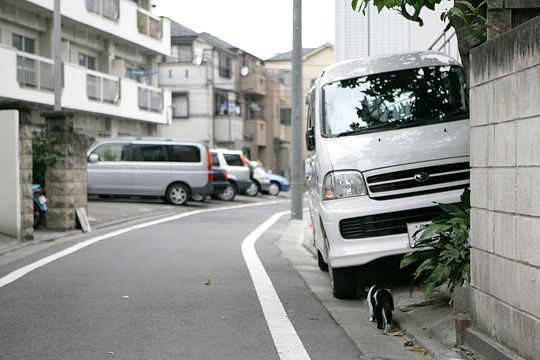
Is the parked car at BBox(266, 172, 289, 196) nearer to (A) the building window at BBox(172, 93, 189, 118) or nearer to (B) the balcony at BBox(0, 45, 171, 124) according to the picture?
(B) the balcony at BBox(0, 45, 171, 124)

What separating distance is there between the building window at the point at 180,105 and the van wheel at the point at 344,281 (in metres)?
42.7

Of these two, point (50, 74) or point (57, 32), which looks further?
point (50, 74)

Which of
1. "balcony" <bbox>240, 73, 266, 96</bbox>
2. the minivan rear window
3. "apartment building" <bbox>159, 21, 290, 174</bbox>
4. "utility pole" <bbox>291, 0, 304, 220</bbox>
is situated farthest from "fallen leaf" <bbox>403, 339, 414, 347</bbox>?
"balcony" <bbox>240, 73, 266, 96</bbox>

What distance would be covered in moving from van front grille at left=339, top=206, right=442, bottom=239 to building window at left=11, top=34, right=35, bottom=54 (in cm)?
2113

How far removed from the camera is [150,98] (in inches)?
1462

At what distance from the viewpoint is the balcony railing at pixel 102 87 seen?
30216 mm

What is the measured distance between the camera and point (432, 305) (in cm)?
732

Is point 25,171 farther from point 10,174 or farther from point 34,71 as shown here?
point 34,71

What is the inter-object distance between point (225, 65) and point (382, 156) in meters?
46.5

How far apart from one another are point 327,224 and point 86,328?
2658mm

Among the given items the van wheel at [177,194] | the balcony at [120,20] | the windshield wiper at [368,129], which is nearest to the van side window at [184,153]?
the van wheel at [177,194]

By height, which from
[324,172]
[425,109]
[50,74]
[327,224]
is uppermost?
[50,74]

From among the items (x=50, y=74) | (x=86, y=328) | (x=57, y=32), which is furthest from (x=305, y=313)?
(x=50, y=74)

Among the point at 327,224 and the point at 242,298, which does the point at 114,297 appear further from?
the point at 327,224
